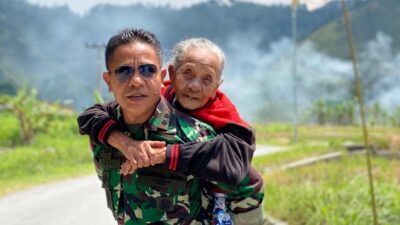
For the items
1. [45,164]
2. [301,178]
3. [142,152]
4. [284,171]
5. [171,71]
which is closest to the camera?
[142,152]

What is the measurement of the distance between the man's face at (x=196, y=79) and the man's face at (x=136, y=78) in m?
0.11

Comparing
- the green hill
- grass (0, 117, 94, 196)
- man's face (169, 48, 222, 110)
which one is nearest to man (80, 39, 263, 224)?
man's face (169, 48, 222, 110)

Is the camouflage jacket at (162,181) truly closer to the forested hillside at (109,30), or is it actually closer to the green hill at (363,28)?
the forested hillside at (109,30)

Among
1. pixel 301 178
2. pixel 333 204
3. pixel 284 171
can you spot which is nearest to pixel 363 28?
pixel 284 171

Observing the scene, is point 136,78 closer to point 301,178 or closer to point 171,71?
point 171,71

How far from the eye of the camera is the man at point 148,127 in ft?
5.43

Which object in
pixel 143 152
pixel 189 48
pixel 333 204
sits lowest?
pixel 333 204

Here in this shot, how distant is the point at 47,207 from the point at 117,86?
5587mm

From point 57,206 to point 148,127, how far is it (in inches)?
222

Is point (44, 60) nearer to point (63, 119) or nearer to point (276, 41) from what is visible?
point (63, 119)

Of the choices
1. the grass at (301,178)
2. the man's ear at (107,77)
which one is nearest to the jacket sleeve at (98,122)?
the man's ear at (107,77)

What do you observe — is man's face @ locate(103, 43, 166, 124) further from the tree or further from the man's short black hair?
the tree

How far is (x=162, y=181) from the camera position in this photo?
5.44 ft

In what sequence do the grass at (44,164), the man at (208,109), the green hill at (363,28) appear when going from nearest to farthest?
1. the man at (208,109)
2. the grass at (44,164)
3. the green hill at (363,28)
